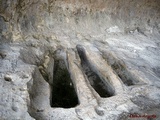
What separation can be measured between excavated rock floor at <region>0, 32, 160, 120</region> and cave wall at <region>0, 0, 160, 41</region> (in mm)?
164

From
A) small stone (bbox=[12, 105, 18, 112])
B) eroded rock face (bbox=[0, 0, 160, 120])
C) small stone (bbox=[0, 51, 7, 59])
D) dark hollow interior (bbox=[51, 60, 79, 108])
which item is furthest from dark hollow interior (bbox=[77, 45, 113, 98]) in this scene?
small stone (bbox=[12, 105, 18, 112])

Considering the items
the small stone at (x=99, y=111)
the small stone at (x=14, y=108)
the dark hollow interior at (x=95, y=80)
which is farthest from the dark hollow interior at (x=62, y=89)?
the small stone at (x=14, y=108)

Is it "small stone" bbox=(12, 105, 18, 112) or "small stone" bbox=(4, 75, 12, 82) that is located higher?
"small stone" bbox=(4, 75, 12, 82)

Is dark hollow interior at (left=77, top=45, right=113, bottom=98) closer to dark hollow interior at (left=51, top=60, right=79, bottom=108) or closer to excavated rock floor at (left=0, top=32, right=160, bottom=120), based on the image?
excavated rock floor at (left=0, top=32, right=160, bottom=120)

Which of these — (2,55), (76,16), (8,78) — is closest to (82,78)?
(8,78)

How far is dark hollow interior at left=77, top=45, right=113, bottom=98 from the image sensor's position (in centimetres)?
213

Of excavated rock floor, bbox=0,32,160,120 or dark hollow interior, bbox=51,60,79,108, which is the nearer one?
excavated rock floor, bbox=0,32,160,120

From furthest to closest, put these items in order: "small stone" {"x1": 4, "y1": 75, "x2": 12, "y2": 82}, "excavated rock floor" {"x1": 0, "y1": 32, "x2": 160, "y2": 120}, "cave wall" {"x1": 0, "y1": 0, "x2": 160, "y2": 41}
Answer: "cave wall" {"x1": 0, "y1": 0, "x2": 160, "y2": 41} < "small stone" {"x1": 4, "y1": 75, "x2": 12, "y2": 82} < "excavated rock floor" {"x1": 0, "y1": 32, "x2": 160, "y2": 120}

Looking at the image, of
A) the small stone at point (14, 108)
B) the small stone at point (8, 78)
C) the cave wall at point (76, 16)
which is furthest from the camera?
the cave wall at point (76, 16)

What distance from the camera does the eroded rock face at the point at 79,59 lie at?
1.67 metres

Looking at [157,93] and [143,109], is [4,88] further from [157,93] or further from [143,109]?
[157,93]

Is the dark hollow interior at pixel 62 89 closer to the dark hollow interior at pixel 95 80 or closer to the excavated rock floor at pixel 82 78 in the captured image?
the excavated rock floor at pixel 82 78

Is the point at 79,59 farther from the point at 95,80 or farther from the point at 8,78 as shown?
the point at 8,78

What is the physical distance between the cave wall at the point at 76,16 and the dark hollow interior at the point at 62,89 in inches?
17.6
